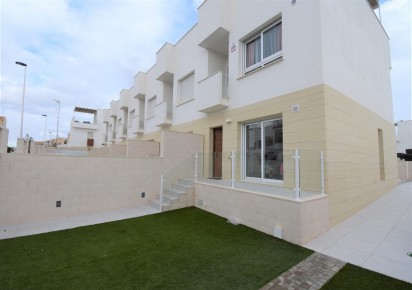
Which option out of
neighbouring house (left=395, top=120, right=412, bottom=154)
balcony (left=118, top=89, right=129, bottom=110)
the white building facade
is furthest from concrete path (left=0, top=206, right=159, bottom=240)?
neighbouring house (left=395, top=120, right=412, bottom=154)

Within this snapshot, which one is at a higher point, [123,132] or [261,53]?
[261,53]

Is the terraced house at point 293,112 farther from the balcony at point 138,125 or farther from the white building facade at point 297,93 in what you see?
the balcony at point 138,125

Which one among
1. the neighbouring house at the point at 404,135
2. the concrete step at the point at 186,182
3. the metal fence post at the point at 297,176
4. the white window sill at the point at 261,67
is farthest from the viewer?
the neighbouring house at the point at 404,135

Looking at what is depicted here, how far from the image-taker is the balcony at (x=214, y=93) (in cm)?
752

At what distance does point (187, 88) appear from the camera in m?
10.7

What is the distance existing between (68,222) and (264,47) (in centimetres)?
802

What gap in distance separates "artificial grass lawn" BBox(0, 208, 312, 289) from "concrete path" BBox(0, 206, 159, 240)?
45 centimetres

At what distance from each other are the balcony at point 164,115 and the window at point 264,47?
5.60m

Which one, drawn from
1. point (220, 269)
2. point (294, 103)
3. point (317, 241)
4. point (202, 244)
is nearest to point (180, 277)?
point (220, 269)

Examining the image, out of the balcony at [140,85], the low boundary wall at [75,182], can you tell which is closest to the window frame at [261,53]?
the low boundary wall at [75,182]

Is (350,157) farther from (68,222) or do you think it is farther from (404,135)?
→ (404,135)

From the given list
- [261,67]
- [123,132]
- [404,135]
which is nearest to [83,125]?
[123,132]

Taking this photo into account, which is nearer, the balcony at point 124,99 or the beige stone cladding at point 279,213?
the beige stone cladding at point 279,213

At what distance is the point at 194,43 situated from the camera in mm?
9969
